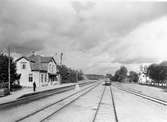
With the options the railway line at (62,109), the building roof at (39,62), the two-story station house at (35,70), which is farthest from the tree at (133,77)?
the railway line at (62,109)

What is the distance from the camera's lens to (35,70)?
45.6 meters

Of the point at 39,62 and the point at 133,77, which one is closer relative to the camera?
the point at 39,62

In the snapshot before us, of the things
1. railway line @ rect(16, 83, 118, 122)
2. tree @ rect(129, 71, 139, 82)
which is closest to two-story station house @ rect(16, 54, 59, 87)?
railway line @ rect(16, 83, 118, 122)

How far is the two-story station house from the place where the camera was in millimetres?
44812

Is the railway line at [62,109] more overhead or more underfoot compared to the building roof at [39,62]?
more underfoot

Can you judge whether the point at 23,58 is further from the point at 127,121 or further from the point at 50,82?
the point at 127,121

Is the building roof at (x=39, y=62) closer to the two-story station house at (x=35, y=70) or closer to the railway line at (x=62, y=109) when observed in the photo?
the two-story station house at (x=35, y=70)

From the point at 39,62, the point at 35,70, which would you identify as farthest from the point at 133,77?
the point at 35,70

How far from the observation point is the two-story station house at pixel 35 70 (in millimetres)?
44812

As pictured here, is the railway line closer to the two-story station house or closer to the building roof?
the two-story station house

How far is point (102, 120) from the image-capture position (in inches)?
398

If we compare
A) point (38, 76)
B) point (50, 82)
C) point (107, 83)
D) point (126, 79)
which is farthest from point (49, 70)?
point (126, 79)

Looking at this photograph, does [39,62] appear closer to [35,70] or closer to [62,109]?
[35,70]

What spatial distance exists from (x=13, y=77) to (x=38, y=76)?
1459cm
